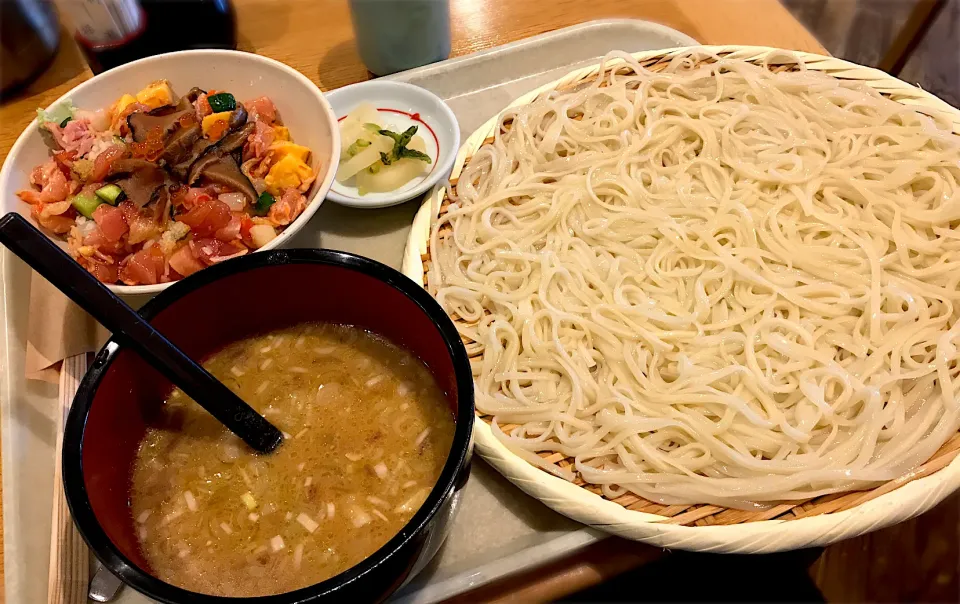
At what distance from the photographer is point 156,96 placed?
1519 millimetres

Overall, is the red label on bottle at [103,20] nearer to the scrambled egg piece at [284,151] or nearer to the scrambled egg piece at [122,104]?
the scrambled egg piece at [122,104]

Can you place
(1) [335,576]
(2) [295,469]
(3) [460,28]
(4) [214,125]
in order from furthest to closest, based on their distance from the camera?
(3) [460,28] → (4) [214,125] → (2) [295,469] → (1) [335,576]

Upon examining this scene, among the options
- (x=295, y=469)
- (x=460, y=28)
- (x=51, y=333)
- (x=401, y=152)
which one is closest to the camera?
(x=295, y=469)

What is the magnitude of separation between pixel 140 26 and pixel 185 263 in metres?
0.98

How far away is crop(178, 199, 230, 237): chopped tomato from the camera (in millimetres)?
1336

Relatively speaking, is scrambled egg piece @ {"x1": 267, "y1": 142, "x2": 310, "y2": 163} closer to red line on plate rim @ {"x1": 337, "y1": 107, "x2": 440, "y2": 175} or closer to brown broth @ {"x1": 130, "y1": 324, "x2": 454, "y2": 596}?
red line on plate rim @ {"x1": 337, "y1": 107, "x2": 440, "y2": 175}

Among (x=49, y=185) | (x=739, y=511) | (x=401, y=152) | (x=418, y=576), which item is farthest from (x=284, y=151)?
(x=739, y=511)

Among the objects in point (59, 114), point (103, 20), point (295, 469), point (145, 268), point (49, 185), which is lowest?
point (295, 469)

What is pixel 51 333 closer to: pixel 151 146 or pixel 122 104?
pixel 151 146

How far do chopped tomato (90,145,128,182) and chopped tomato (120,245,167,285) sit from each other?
0.78ft

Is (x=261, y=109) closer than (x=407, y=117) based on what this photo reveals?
Yes

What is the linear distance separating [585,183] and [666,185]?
0.63 feet

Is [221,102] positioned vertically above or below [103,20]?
below

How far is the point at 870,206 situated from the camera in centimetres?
143
